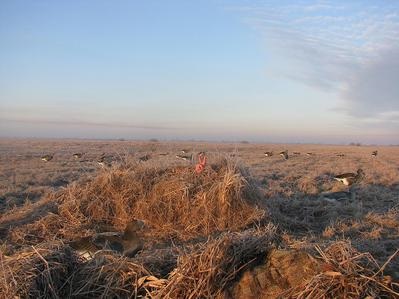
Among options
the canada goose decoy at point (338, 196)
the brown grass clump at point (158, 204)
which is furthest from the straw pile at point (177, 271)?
the canada goose decoy at point (338, 196)

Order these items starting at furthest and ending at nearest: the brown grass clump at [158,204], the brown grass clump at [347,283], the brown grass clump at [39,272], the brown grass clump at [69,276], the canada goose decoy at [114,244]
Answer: the brown grass clump at [158,204], the canada goose decoy at [114,244], the brown grass clump at [69,276], the brown grass clump at [39,272], the brown grass clump at [347,283]

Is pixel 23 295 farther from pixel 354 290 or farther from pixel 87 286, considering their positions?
pixel 354 290

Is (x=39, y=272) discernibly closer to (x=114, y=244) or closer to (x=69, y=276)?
(x=69, y=276)

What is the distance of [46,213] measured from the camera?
37.6 ft

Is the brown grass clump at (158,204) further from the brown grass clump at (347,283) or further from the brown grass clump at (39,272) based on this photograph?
the brown grass clump at (347,283)

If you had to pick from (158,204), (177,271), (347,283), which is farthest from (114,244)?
(347,283)

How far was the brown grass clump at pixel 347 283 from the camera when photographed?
4336mm

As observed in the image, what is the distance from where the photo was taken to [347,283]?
14.4 ft

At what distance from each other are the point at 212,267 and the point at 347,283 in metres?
1.23

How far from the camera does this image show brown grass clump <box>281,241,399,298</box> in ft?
14.2

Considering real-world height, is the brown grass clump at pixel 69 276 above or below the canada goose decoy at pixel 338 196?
above

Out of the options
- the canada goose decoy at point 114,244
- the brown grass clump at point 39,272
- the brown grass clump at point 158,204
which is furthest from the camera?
the brown grass clump at point 158,204

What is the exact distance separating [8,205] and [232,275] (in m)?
10.6

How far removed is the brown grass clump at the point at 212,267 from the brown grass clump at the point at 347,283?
2.07 ft
